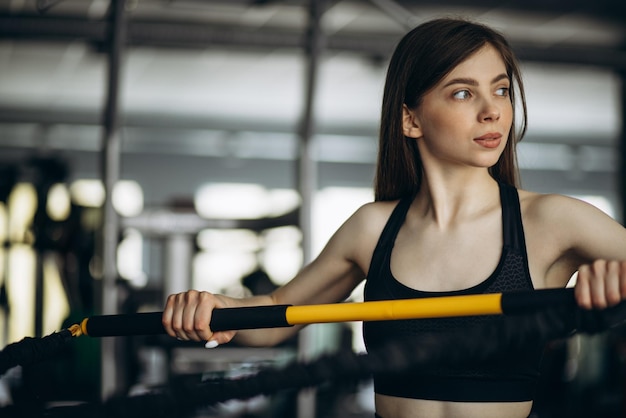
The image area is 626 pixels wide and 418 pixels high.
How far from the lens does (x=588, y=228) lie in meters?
1.31

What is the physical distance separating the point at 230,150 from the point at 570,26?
5.07 metres

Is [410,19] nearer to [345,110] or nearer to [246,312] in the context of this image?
[246,312]

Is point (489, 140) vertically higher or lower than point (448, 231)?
higher

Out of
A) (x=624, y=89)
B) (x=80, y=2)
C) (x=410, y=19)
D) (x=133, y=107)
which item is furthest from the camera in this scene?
(x=133, y=107)

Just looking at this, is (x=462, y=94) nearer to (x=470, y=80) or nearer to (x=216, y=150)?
(x=470, y=80)

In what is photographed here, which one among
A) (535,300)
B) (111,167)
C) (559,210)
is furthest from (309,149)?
(535,300)

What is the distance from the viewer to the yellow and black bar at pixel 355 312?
3.34 feet

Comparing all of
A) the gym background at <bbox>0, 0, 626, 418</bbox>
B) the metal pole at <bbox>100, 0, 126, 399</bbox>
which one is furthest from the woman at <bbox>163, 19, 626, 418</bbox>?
the metal pole at <bbox>100, 0, 126, 399</bbox>

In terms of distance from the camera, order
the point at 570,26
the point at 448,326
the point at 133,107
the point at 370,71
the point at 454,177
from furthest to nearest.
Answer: the point at 133,107 → the point at 370,71 → the point at 570,26 → the point at 454,177 → the point at 448,326

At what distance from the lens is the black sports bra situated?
1.33 meters

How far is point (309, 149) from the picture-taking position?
4250 millimetres

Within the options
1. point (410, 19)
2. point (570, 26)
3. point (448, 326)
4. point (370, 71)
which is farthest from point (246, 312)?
point (370, 71)

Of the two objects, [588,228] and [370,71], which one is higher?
[370,71]

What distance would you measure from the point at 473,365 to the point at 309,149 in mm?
3024
